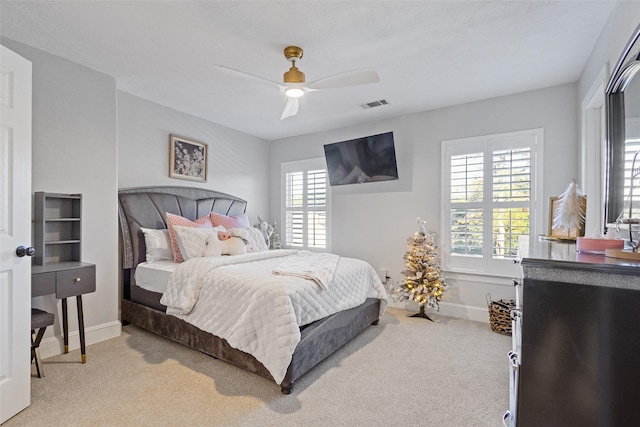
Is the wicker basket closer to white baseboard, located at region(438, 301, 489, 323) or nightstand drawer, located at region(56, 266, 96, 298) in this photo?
white baseboard, located at region(438, 301, 489, 323)

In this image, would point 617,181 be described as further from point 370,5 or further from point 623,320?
point 370,5

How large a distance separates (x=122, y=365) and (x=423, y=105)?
3.99 metres

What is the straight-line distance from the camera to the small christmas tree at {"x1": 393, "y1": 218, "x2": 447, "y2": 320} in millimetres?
3576

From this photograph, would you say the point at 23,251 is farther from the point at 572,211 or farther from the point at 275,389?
the point at 572,211

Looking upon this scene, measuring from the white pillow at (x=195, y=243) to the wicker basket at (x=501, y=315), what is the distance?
2913 millimetres

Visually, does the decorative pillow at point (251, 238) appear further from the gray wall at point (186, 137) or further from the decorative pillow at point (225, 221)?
the gray wall at point (186, 137)

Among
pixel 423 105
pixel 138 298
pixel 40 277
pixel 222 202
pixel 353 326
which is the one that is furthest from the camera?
pixel 222 202

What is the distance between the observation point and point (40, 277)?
2252 millimetres

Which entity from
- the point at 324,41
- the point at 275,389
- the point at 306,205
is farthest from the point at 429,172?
the point at 275,389

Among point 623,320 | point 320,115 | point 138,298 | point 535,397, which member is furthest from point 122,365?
point 320,115

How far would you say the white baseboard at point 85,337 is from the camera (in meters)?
2.61

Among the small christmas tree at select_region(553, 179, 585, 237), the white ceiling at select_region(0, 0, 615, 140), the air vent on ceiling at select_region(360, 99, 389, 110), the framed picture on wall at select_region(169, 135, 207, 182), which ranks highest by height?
the white ceiling at select_region(0, 0, 615, 140)

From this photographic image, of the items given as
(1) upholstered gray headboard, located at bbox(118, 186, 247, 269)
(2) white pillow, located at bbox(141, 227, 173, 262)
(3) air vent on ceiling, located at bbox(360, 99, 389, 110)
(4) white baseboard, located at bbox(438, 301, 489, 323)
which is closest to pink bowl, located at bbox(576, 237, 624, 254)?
(4) white baseboard, located at bbox(438, 301, 489, 323)

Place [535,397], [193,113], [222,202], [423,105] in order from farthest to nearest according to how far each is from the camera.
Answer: [222,202]
[193,113]
[423,105]
[535,397]
